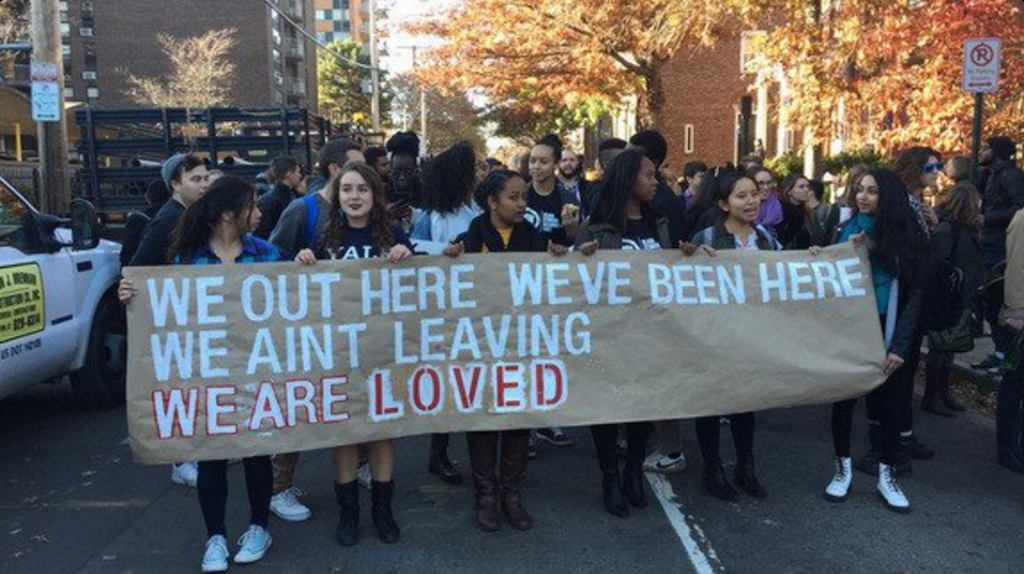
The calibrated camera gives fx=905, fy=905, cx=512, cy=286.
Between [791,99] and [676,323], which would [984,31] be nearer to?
[791,99]

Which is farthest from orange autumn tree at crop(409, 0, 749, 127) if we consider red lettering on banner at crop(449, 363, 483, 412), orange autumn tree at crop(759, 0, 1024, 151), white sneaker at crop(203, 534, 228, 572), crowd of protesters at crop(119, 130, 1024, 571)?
white sneaker at crop(203, 534, 228, 572)

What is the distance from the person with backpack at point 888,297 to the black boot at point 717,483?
0.53m

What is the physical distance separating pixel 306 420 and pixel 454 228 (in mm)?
1752

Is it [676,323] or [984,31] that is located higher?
[984,31]

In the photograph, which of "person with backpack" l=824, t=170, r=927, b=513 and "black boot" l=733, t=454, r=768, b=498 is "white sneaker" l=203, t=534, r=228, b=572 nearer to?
"black boot" l=733, t=454, r=768, b=498

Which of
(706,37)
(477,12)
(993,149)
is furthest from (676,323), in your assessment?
(477,12)

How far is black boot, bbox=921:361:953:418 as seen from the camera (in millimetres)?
6812

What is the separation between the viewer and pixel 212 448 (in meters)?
4.16

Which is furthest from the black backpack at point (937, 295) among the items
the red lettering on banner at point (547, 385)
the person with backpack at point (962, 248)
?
the red lettering on banner at point (547, 385)

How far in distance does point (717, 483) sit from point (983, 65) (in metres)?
6.01

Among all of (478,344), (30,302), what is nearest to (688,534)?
(478,344)

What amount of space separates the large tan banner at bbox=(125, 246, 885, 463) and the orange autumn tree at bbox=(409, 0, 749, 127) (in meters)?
10.7

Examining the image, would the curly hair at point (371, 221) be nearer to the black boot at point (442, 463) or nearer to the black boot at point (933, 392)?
the black boot at point (442, 463)

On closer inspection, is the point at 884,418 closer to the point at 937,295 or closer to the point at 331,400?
the point at 937,295
